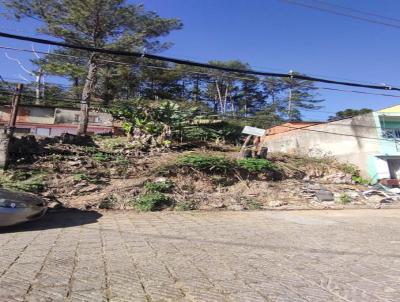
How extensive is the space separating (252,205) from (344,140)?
13.0 meters

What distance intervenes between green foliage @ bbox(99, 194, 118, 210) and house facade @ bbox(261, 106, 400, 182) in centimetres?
1576

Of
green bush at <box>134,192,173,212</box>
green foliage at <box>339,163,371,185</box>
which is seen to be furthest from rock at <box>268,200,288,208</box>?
green foliage at <box>339,163,371,185</box>

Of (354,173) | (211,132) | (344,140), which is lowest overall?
(354,173)

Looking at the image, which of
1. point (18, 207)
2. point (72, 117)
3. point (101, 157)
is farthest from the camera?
point (72, 117)

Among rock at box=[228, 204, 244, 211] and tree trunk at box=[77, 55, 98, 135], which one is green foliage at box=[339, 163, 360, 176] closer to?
rock at box=[228, 204, 244, 211]

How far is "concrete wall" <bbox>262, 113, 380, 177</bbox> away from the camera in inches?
862

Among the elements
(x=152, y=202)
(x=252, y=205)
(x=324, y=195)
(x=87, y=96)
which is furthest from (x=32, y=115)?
(x=324, y=195)

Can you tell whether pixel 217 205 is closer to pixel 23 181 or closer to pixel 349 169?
pixel 23 181

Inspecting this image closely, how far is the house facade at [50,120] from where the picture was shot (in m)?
33.8

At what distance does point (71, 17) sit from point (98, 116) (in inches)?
598

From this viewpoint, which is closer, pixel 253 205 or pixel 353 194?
pixel 253 205

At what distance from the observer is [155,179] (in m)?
12.9

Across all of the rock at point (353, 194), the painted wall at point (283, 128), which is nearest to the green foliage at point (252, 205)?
the rock at point (353, 194)

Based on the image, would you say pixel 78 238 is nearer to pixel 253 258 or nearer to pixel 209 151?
pixel 253 258
